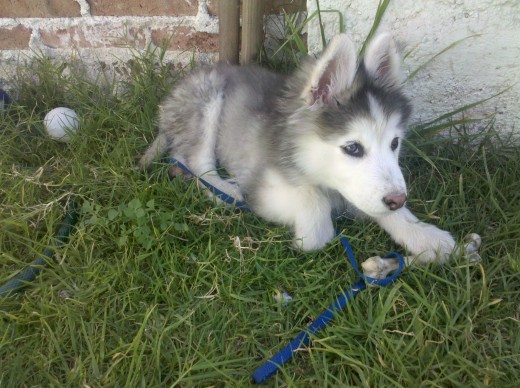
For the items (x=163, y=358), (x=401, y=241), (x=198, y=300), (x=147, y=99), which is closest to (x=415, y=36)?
(x=401, y=241)

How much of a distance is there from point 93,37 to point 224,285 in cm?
233

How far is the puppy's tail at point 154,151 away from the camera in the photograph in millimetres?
2814

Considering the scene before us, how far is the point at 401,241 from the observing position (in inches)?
91.7

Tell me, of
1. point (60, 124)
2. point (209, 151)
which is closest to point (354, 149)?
point (209, 151)

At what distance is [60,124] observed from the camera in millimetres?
3059

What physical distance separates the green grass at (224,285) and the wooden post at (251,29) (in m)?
1.00

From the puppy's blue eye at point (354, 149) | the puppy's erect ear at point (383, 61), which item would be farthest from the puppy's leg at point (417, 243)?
the puppy's erect ear at point (383, 61)

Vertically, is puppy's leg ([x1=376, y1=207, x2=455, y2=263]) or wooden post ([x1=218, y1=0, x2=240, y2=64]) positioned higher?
wooden post ([x1=218, y1=0, x2=240, y2=64])

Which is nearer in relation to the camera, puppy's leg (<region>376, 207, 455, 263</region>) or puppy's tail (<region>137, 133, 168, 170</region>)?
puppy's leg (<region>376, 207, 455, 263</region>)

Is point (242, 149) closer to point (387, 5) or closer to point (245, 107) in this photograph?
point (245, 107)

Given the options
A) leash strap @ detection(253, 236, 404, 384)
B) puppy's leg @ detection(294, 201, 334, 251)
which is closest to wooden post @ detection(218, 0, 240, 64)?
puppy's leg @ detection(294, 201, 334, 251)

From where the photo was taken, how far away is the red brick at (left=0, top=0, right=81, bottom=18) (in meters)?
3.35

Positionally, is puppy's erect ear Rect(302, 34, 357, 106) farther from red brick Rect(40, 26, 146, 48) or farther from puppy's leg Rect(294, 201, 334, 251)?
red brick Rect(40, 26, 146, 48)

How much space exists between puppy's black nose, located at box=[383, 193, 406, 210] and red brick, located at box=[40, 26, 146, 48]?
234 cm
